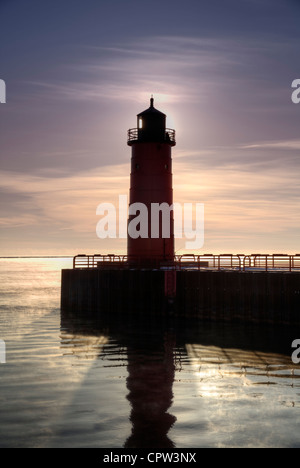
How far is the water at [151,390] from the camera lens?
35.4ft

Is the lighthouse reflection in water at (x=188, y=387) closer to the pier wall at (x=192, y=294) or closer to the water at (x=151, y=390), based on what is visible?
the water at (x=151, y=390)

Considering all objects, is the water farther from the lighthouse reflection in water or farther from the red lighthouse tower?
the red lighthouse tower

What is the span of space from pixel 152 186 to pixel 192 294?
10.3 meters

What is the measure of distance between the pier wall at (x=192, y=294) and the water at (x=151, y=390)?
6.36ft

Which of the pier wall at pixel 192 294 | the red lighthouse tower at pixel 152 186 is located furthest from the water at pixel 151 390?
the red lighthouse tower at pixel 152 186

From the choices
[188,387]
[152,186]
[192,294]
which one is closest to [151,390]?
[188,387]

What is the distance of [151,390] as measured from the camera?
14.5 m

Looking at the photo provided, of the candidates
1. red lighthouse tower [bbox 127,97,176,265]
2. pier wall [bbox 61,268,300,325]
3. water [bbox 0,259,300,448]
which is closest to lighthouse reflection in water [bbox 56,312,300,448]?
water [bbox 0,259,300,448]

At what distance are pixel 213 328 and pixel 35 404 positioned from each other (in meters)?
16.0

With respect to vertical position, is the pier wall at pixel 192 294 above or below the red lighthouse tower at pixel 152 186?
below

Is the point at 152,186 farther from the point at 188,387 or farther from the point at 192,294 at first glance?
the point at 188,387

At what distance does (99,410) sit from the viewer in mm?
12430
